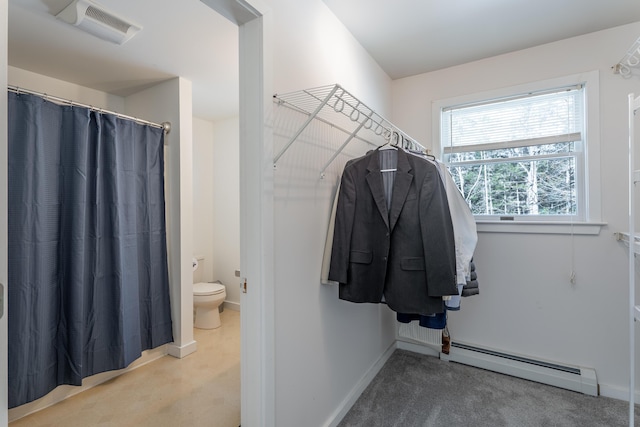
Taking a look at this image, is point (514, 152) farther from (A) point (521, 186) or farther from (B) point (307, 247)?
(B) point (307, 247)

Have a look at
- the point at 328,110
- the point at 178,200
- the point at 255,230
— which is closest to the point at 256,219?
the point at 255,230

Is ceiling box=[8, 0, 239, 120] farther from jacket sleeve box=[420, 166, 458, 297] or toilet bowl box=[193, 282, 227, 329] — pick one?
toilet bowl box=[193, 282, 227, 329]

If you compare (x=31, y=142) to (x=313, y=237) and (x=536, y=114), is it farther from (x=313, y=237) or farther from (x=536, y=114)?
(x=536, y=114)

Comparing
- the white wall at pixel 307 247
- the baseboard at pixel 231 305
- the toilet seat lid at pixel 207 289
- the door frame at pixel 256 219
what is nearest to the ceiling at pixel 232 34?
the white wall at pixel 307 247

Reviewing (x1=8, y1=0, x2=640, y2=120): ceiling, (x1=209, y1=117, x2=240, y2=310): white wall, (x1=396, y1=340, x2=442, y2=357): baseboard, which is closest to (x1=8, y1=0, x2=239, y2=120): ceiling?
(x1=8, y1=0, x2=640, y2=120): ceiling

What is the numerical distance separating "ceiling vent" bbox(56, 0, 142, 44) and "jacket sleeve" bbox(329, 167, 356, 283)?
5.05 feet

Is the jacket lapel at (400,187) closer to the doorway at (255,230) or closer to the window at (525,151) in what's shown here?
the doorway at (255,230)

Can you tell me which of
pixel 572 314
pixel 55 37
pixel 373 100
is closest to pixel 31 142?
pixel 55 37

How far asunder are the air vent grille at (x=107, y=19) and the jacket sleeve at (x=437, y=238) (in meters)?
1.91

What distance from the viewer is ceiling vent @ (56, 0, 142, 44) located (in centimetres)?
163

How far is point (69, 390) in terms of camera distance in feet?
6.88

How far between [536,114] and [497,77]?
15.9 inches

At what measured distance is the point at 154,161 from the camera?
2555mm

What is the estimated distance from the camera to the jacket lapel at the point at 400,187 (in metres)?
1.56
